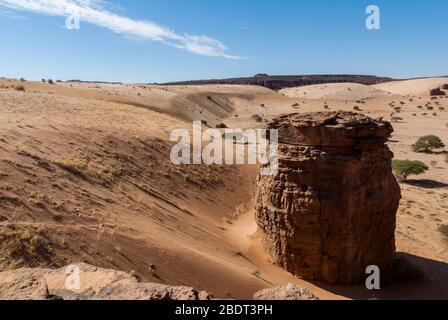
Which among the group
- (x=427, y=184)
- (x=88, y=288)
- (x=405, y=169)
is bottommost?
(x=427, y=184)

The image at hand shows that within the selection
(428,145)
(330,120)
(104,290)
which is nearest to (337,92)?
(428,145)

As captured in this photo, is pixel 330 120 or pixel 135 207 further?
pixel 135 207

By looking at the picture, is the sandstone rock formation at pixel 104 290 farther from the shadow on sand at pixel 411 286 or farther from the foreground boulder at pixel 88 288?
the shadow on sand at pixel 411 286

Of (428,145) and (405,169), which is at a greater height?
(428,145)

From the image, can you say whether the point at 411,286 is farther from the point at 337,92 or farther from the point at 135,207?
the point at 337,92

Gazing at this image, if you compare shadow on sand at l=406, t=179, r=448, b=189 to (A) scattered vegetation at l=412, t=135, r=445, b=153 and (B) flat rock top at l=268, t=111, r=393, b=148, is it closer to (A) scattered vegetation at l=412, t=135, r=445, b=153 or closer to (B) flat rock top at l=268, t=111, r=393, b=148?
(A) scattered vegetation at l=412, t=135, r=445, b=153

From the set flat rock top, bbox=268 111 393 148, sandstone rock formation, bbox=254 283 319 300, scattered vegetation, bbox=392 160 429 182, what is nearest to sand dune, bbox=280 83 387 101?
scattered vegetation, bbox=392 160 429 182

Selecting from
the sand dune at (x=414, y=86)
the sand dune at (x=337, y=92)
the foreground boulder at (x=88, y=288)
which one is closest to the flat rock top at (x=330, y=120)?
the foreground boulder at (x=88, y=288)
